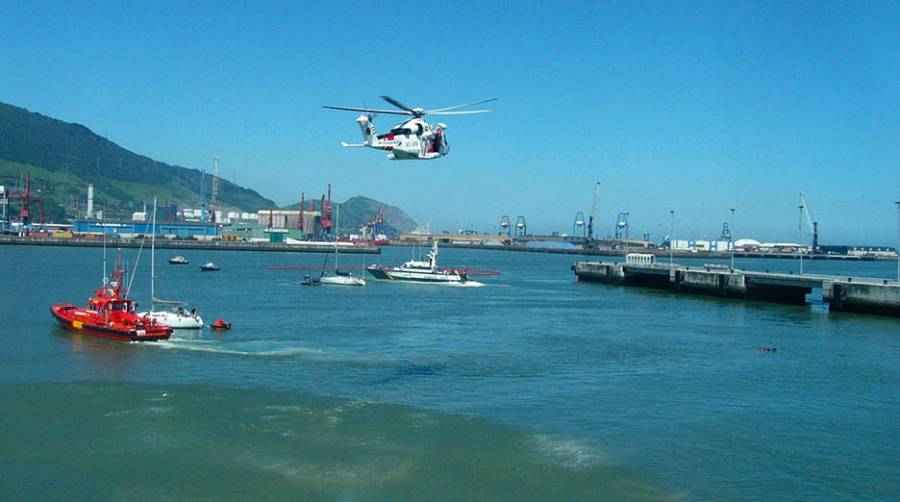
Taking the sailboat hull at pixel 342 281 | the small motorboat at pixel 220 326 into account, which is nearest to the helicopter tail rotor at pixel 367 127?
the small motorboat at pixel 220 326

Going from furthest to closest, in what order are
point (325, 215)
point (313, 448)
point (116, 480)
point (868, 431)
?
1. point (325, 215)
2. point (868, 431)
3. point (313, 448)
4. point (116, 480)

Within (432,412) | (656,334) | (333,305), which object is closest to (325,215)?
(333,305)

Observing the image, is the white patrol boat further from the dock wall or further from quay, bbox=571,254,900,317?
quay, bbox=571,254,900,317

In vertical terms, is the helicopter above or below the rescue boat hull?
above

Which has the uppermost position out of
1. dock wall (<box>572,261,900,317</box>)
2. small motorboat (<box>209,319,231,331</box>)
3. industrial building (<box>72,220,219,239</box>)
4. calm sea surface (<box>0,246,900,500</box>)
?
industrial building (<box>72,220,219,239</box>)

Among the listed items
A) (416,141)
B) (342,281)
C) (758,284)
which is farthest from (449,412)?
(342,281)

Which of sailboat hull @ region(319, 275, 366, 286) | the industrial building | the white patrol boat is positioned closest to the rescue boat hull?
sailboat hull @ region(319, 275, 366, 286)

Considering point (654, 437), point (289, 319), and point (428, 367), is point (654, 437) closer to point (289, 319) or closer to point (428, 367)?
point (428, 367)

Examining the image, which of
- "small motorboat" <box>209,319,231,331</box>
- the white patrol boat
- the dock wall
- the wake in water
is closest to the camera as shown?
the wake in water
